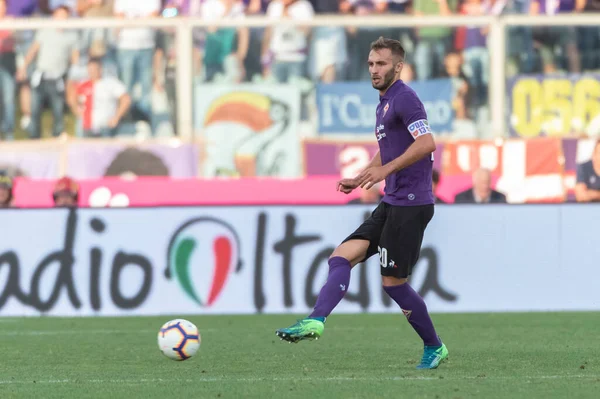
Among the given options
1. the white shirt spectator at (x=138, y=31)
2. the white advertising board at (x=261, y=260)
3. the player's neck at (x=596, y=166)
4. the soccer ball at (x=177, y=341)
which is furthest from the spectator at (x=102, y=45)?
the soccer ball at (x=177, y=341)

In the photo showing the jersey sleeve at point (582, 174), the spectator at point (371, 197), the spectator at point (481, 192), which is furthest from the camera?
the jersey sleeve at point (582, 174)

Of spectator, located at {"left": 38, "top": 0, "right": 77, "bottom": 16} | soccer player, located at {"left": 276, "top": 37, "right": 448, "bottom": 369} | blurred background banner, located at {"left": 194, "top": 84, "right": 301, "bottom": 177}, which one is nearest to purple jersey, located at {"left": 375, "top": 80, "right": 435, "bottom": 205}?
soccer player, located at {"left": 276, "top": 37, "right": 448, "bottom": 369}

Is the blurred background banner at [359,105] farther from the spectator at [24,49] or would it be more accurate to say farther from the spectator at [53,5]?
the spectator at [24,49]

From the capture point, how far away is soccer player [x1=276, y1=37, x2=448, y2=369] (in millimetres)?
8008

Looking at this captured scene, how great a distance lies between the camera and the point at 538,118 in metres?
18.4

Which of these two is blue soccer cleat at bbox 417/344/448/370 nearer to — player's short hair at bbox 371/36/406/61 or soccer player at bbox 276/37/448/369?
soccer player at bbox 276/37/448/369

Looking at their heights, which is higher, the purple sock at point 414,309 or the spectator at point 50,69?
the spectator at point 50,69

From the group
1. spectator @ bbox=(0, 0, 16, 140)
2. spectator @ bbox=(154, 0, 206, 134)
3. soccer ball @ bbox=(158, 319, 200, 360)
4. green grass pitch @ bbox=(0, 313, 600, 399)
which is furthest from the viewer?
spectator @ bbox=(154, 0, 206, 134)

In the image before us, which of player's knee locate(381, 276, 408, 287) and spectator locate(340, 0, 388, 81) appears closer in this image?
player's knee locate(381, 276, 408, 287)

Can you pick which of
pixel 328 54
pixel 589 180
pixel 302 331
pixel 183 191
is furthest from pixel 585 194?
pixel 302 331

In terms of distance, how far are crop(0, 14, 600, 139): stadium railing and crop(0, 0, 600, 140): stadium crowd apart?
85 millimetres

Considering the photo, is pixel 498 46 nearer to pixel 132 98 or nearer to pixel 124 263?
pixel 132 98

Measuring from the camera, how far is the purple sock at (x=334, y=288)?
7.99 meters

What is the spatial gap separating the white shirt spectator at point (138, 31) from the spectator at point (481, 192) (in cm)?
540
